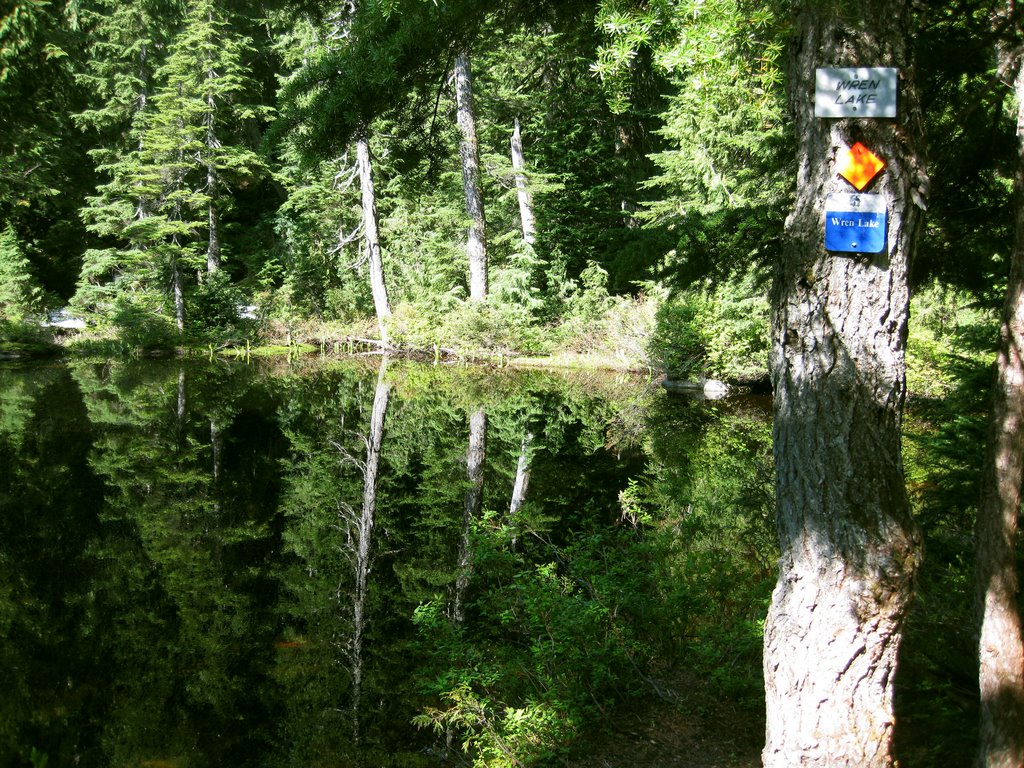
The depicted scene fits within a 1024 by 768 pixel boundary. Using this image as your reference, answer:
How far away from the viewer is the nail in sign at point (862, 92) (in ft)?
7.25

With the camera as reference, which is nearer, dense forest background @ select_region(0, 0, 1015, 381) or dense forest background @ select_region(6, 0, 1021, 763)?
dense forest background @ select_region(6, 0, 1021, 763)

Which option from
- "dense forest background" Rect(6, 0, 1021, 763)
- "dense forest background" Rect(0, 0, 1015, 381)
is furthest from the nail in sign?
"dense forest background" Rect(0, 0, 1015, 381)

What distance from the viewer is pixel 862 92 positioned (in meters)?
2.21

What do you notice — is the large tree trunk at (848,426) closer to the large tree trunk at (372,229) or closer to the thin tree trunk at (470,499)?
the thin tree trunk at (470,499)

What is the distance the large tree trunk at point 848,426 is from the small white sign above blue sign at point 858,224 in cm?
4

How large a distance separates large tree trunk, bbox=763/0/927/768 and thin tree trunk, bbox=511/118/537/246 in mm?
19358

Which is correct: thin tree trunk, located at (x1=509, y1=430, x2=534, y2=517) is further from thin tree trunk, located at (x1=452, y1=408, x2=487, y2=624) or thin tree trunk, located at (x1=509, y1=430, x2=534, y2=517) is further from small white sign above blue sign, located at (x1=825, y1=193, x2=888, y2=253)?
small white sign above blue sign, located at (x1=825, y1=193, x2=888, y2=253)

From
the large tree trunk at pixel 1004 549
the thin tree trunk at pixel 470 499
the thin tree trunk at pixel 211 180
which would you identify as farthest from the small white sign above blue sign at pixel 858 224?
the thin tree trunk at pixel 211 180

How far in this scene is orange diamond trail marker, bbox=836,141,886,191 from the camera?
2.25 m

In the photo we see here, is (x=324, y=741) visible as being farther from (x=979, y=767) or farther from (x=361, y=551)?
(x=979, y=767)

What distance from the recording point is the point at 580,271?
75.5 feet

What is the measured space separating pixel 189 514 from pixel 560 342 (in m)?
13.8

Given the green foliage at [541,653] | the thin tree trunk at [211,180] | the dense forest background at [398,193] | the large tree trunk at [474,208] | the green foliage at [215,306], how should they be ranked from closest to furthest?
the green foliage at [541,653] → the dense forest background at [398,193] → the large tree trunk at [474,208] → the green foliage at [215,306] → the thin tree trunk at [211,180]

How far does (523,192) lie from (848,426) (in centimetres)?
2082
